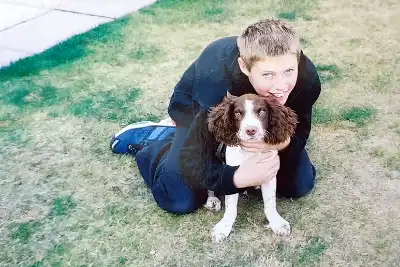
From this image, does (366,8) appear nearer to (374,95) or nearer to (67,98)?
(374,95)

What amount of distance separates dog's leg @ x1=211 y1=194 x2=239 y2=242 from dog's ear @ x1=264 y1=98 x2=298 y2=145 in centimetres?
56

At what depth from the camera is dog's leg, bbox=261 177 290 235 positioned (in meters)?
3.04

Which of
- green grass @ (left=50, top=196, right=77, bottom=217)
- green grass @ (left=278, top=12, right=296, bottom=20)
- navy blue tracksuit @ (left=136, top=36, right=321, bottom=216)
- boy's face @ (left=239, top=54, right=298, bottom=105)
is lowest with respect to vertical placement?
green grass @ (left=278, top=12, right=296, bottom=20)

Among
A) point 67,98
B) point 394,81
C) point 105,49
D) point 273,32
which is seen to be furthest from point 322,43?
point 273,32

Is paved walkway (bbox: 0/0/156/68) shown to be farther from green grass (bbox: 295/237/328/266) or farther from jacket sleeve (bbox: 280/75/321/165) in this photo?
green grass (bbox: 295/237/328/266)

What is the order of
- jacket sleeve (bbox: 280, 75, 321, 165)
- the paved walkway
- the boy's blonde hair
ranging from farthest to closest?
the paved walkway
jacket sleeve (bbox: 280, 75, 321, 165)
the boy's blonde hair

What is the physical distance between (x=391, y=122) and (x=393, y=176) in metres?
0.75

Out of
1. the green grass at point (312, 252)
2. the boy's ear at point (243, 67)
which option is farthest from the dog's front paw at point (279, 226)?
the boy's ear at point (243, 67)

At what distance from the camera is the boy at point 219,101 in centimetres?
266

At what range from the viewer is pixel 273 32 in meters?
2.67

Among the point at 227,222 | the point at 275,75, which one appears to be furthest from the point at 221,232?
the point at 275,75

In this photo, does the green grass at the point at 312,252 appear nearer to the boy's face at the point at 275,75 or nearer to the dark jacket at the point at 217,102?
the dark jacket at the point at 217,102

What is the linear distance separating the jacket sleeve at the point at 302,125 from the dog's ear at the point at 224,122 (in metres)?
0.55

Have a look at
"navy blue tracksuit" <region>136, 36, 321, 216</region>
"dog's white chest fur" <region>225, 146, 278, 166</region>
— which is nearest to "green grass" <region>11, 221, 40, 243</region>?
"navy blue tracksuit" <region>136, 36, 321, 216</region>
